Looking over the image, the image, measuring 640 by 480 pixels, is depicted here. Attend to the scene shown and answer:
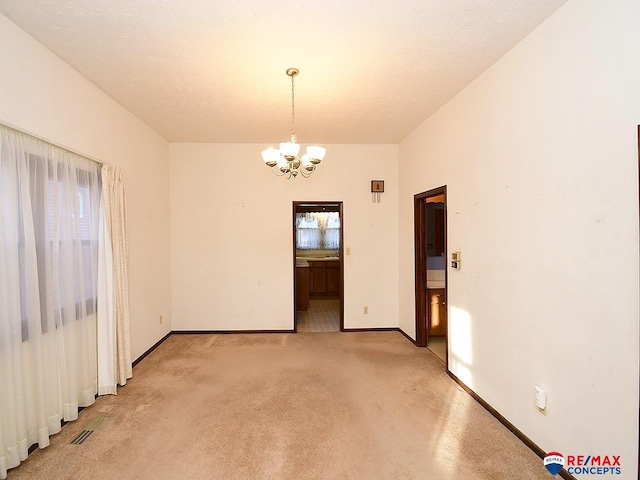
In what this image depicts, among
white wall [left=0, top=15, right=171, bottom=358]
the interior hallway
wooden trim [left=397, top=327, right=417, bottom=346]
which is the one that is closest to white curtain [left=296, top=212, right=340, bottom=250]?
the interior hallway

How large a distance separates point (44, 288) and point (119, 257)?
79 cm

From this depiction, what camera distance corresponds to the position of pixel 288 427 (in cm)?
224

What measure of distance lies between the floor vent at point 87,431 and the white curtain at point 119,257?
549 millimetres

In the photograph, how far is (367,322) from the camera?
181 inches

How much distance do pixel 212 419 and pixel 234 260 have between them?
246 centimetres

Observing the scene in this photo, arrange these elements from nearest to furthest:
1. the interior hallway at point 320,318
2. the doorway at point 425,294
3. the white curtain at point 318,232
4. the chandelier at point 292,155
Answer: the chandelier at point 292,155 < the doorway at point 425,294 < the interior hallway at point 320,318 < the white curtain at point 318,232

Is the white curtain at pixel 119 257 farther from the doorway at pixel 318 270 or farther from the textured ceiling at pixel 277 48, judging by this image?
the doorway at pixel 318 270

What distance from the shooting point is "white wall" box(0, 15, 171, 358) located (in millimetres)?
1923

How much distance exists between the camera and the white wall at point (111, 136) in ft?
6.31

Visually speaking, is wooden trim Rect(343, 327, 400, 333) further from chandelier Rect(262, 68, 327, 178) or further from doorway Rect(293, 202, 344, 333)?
chandelier Rect(262, 68, 327, 178)

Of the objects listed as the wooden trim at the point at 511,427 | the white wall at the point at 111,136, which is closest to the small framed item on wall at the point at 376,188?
→ the wooden trim at the point at 511,427

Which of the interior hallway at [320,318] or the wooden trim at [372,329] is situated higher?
the wooden trim at [372,329]

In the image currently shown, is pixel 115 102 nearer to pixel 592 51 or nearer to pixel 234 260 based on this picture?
pixel 234 260

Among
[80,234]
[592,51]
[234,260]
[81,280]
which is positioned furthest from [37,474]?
[592,51]
